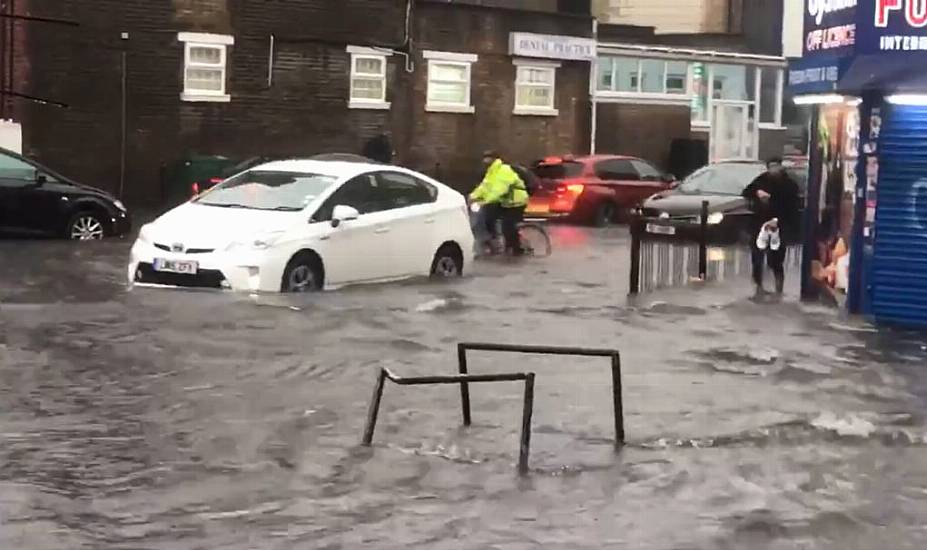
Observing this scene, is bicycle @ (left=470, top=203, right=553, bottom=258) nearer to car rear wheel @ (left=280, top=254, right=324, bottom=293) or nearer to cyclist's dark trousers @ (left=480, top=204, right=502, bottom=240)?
cyclist's dark trousers @ (left=480, top=204, right=502, bottom=240)

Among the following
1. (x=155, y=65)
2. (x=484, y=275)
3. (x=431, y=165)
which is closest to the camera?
(x=484, y=275)

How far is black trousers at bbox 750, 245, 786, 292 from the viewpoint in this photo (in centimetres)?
1989

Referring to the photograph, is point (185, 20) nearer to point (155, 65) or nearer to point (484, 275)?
point (155, 65)

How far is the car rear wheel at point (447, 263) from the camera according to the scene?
20.0 m

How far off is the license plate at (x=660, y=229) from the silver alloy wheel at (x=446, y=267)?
2408 millimetres

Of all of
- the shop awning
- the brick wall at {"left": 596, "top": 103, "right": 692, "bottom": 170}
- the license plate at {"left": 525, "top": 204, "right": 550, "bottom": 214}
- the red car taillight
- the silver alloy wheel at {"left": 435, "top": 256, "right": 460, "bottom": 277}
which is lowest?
the silver alloy wheel at {"left": 435, "top": 256, "right": 460, "bottom": 277}

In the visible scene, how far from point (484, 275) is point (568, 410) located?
33.3 feet

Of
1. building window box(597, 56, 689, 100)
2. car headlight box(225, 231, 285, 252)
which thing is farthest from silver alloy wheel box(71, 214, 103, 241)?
building window box(597, 56, 689, 100)

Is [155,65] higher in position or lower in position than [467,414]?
higher

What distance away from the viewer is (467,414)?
10633 millimetres

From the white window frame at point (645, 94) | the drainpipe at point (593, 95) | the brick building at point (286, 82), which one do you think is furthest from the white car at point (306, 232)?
the white window frame at point (645, 94)

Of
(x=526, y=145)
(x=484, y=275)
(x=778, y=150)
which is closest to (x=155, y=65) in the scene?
(x=526, y=145)

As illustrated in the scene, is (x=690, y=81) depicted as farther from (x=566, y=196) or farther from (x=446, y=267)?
(x=446, y=267)

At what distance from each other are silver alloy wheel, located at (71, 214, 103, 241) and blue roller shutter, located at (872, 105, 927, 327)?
12.6 metres
